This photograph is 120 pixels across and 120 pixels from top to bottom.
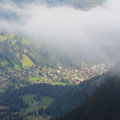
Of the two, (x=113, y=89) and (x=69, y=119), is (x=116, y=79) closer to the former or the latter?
(x=113, y=89)

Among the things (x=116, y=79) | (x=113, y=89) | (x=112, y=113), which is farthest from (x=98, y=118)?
(x=116, y=79)

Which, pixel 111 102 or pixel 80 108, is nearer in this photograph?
pixel 111 102

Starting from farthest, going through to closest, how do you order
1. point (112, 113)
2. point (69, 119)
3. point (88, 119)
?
point (69, 119) < point (88, 119) < point (112, 113)

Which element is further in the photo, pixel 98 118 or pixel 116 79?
pixel 116 79

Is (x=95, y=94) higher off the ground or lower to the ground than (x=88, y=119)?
higher

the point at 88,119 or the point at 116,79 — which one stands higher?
the point at 116,79

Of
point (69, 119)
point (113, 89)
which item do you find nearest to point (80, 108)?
point (69, 119)

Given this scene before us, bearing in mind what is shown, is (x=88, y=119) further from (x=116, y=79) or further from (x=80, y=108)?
(x=116, y=79)

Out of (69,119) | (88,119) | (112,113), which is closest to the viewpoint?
(112,113)

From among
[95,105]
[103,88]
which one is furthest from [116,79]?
[95,105]
